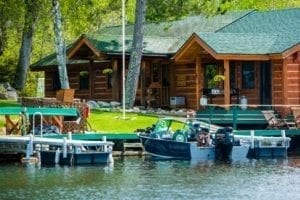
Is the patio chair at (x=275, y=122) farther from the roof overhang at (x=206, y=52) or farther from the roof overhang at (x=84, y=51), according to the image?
the roof overhang at (x=84, y=51)

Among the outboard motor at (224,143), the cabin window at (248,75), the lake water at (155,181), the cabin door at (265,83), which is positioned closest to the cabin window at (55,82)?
the cabin window at (248,75)

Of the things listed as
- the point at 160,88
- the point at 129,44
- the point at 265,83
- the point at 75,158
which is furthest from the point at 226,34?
the point at 75,158

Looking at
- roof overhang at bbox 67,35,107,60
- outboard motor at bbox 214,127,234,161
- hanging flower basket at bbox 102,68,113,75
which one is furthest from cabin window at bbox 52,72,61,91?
outboard motor at bbox 214,127,234,161

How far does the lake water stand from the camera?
76.0 ft

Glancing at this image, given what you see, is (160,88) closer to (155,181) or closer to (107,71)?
(107,71)

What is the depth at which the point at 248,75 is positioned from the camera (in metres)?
43.9

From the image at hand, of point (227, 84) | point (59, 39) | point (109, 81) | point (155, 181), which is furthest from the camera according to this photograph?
point (109, 81)

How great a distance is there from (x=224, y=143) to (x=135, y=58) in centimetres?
A: 1148

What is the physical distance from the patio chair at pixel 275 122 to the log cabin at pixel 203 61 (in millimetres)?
2216

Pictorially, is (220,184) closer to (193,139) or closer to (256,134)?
(193,139)

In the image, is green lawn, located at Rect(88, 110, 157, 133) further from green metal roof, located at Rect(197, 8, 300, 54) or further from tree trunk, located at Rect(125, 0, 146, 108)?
Answer: green metal roof, located at Rect(197, 8, 300, 54)

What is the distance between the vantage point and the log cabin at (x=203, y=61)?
1635 inches

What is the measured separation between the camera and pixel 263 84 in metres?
43.2

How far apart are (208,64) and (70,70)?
37.0 feet
